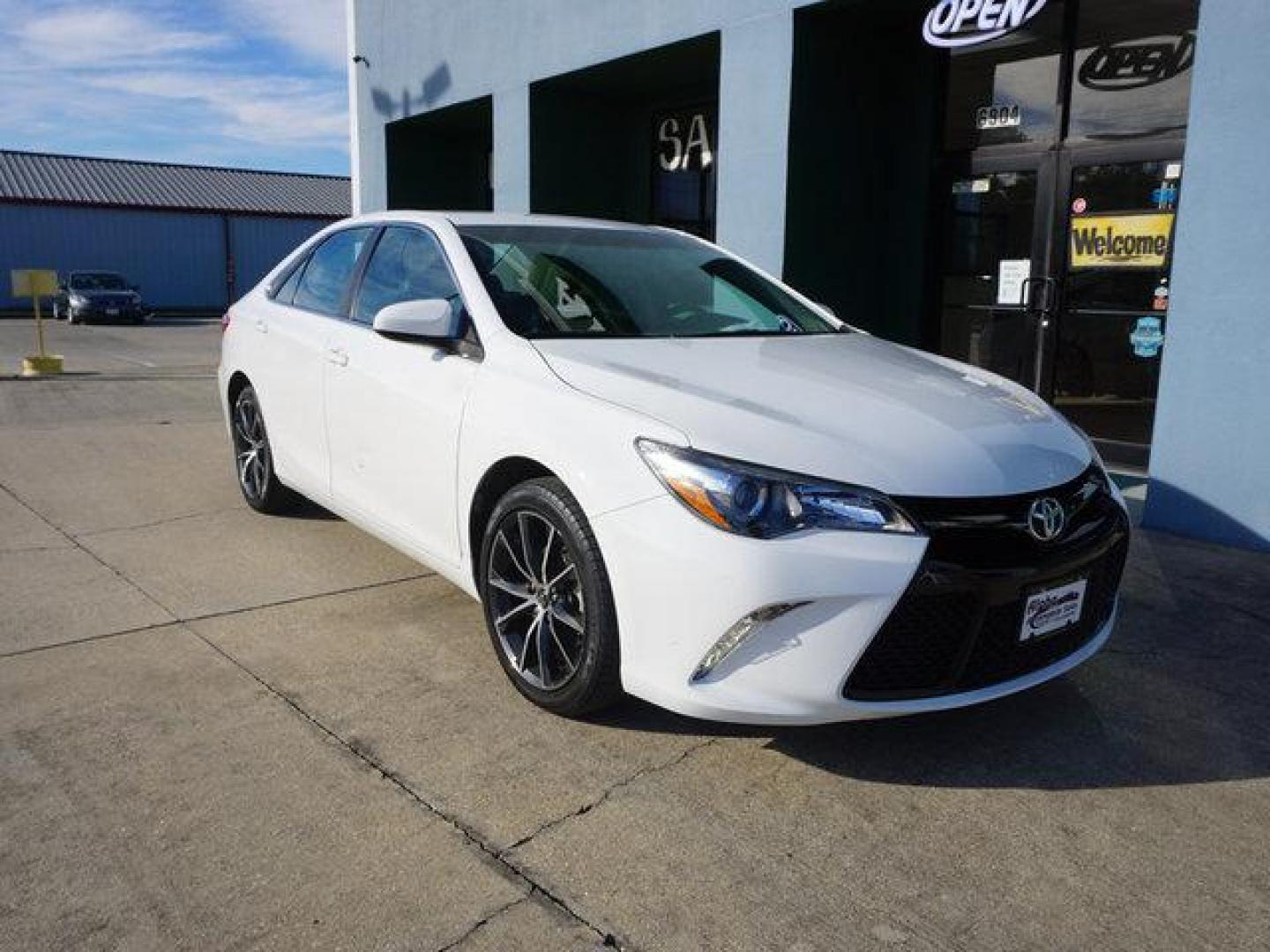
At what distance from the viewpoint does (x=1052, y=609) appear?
9.45ft

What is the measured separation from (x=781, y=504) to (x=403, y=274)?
2185 millimetres

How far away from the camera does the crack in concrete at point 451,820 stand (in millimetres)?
2289

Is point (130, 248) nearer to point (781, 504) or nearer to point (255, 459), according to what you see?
point (255, 459)

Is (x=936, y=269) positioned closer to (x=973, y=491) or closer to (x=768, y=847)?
(x=973, y=491)

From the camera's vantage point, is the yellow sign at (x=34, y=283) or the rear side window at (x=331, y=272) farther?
the yellow sign at (x=34, y=283)

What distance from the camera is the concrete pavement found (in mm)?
2273

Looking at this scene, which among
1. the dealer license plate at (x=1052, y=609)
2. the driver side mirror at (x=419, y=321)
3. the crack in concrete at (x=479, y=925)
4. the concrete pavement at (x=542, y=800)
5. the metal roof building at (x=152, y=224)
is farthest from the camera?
the metal roof building at (x=152, y=224)

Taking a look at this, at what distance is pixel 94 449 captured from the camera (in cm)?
773

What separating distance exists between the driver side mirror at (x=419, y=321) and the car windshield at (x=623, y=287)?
19cm

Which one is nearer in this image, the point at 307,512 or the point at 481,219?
the point at 481,219

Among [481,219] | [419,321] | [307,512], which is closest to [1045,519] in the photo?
[419,321]

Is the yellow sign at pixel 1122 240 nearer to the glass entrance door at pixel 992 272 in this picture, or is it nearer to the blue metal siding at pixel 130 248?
the glass entrance door at pixel 992 272

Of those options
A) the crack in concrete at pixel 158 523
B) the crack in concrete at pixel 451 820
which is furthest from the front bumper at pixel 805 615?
the crack in concrete at pixel 158 523

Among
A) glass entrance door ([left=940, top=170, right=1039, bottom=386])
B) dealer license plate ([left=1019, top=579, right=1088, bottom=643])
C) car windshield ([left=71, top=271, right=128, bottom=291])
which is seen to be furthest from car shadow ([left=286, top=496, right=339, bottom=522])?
car windshield ([left=71, top=271, right=128, bottom=291])
